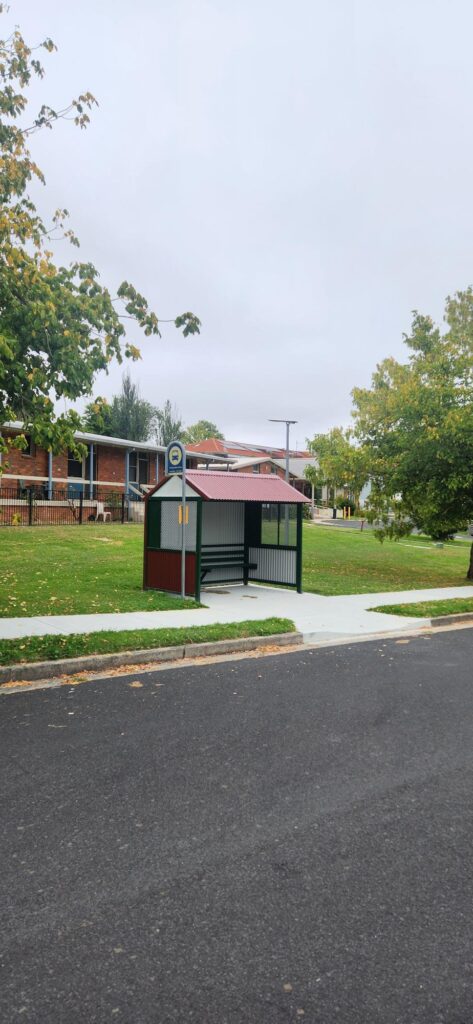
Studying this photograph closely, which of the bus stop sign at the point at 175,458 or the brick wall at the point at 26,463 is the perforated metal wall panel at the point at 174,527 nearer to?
the bus stop sign at the point at 175,458

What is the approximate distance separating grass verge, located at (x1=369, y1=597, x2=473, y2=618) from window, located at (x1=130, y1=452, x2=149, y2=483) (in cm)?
2437

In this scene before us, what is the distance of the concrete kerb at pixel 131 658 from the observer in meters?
7.27

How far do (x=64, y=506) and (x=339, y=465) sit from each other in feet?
49.7

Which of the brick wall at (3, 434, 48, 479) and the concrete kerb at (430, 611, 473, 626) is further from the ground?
the brick wall at (3, 434, 48, 479)

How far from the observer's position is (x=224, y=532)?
48.3ft

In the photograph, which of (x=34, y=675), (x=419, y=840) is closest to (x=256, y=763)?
(x=419, y=840)

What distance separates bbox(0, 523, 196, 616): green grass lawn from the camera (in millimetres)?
11422

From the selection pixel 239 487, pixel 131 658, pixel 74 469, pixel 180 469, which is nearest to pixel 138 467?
pixel 74 469

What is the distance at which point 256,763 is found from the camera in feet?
15.9

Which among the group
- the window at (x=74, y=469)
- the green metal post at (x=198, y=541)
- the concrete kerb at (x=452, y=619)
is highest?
the window at (x=74, y=469)

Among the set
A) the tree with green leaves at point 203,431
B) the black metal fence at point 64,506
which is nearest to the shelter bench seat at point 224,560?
the black metal fence at point 64,506

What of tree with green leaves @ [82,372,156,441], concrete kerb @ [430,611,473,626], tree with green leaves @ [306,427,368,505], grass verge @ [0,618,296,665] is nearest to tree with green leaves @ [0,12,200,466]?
grass verge @ [0,618,296,665]

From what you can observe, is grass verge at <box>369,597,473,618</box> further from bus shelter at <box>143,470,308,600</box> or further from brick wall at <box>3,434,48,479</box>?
brick wall at <box>3,434,48,479</box>

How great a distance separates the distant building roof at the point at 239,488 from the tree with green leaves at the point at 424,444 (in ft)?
12.0
